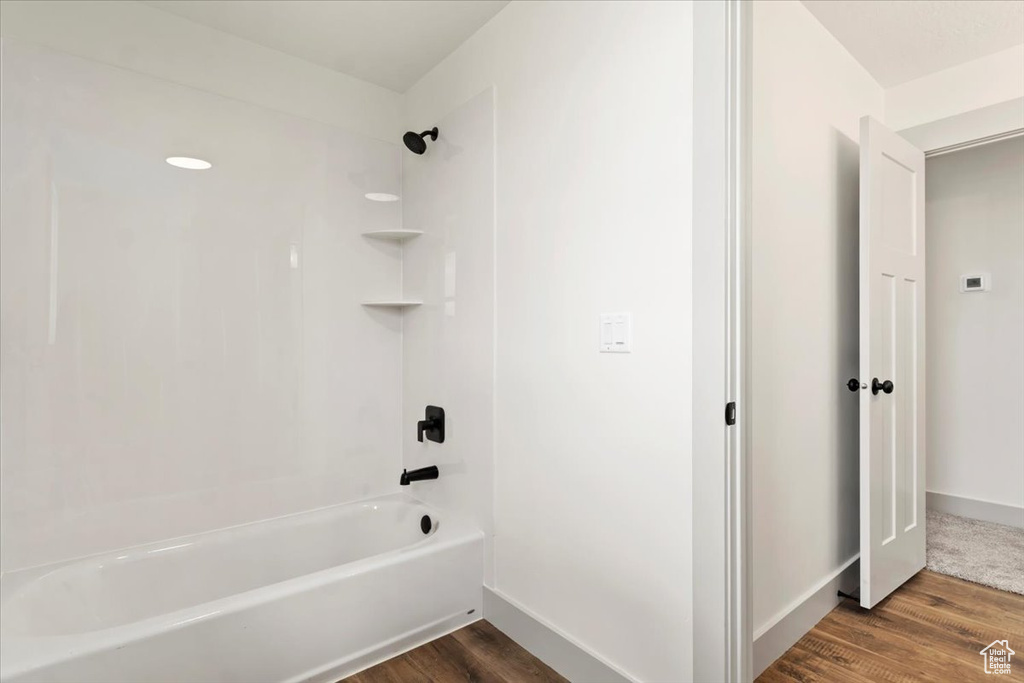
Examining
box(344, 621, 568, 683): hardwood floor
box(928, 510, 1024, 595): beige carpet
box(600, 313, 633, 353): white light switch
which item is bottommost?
box(344, 621, 568, 683): hardwood floor

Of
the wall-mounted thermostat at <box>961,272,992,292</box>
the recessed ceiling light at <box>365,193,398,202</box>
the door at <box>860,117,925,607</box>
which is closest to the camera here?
the door at <box>860,117,925,607</box>

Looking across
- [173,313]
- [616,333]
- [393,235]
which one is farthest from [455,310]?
[173,313]

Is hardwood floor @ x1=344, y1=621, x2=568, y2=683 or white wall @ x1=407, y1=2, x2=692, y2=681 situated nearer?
white wall @ x1=407, y1=2, x2=692, y2=681

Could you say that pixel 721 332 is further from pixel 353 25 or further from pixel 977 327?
pixel 977 327

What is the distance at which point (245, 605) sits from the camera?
1.54 metres

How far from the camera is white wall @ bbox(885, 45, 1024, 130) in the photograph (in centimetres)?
Result: 228

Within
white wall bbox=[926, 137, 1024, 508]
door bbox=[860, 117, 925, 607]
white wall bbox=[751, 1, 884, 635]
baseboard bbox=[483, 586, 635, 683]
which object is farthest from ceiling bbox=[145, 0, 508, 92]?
white wall bbox=[926, 137, 1024, 508]

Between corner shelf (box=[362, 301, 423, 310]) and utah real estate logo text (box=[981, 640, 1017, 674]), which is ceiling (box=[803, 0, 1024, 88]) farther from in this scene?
utah real estate logo text (box=[981, 640, 1017, 674])

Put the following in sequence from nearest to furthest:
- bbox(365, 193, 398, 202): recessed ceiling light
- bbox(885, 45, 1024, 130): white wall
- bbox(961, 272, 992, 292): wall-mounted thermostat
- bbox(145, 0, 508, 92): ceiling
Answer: bbox(145, 0, 508, 92): ceiling, bbox(885, 45, 1024, 130): white wall, bbox(365, 193, 398, 202): recessed ceiling light, bbox(961, 272, 992, 292): wall-mounted thermostat

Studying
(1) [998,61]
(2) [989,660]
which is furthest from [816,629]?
(1) [998,61]

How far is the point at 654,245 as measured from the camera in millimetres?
1455

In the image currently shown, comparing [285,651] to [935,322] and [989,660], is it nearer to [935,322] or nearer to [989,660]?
[989,660]

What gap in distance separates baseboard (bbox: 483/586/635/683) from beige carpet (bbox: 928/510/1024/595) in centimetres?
191

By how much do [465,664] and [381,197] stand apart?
206 cm
